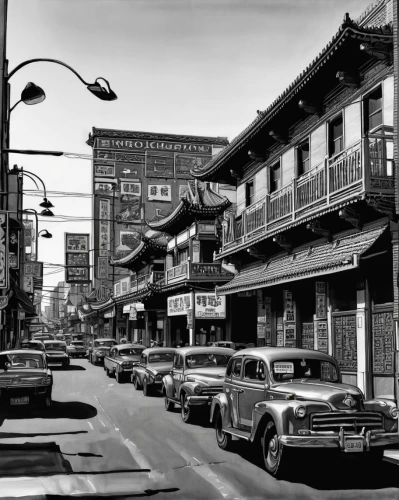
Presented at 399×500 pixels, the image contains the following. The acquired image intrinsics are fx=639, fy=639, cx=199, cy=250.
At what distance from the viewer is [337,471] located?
9195mm

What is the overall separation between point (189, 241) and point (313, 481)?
101ft

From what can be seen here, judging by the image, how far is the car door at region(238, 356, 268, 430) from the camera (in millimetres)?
10203

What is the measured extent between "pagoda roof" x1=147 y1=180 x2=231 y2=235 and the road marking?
89.2ft

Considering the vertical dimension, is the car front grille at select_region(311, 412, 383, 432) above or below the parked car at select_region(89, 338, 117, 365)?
above

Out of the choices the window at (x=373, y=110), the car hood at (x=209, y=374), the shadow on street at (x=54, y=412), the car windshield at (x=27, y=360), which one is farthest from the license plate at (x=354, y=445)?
the car windshield at (x=27, y=360)

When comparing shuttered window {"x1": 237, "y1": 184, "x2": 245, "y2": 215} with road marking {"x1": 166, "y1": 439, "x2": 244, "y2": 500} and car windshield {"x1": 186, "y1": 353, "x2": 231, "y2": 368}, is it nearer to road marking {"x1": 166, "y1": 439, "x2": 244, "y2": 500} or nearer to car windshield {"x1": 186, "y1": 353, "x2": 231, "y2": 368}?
car windshield {"x1": 186, "y1": 353, "x2": 231, "y2": 368}

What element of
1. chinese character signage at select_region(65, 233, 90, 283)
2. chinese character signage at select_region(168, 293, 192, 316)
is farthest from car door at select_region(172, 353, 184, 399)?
chinese character signage at select_region(65, 233, 90, 283)

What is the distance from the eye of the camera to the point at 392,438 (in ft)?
28.5

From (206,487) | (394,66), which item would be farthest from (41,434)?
(394,66)

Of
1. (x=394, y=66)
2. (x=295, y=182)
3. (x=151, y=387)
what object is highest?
(x=394, y=66)

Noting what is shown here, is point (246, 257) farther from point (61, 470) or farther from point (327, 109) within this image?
point (61, 470)

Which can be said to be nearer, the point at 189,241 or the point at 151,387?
the point at 151,387

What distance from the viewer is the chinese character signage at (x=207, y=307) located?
107ft

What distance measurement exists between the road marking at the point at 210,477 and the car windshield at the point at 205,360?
15.8 ft
